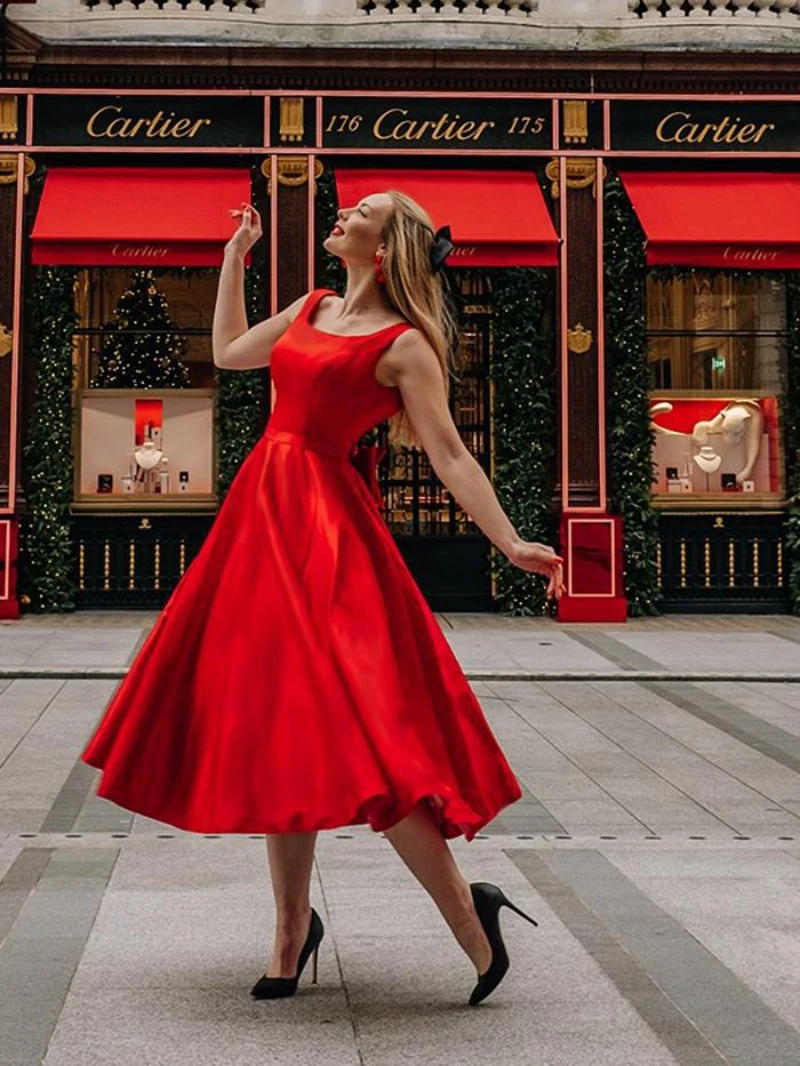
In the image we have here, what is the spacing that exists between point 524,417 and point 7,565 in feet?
18.0

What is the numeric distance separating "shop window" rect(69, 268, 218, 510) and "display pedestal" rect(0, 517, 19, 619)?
0.92 meters

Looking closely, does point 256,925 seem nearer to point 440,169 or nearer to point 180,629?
point 180,629

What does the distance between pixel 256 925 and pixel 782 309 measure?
1342 cm

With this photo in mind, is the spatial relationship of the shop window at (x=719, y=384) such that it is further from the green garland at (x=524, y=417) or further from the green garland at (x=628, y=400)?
the green garland at (x=524, y=417)

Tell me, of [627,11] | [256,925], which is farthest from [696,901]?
[627,11]

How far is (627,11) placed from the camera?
1681cm

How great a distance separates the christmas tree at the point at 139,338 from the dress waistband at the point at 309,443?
1282cm

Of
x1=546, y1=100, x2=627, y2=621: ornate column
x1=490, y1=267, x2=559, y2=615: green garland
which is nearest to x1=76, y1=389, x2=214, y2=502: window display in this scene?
x1=490, y1=267, x2=559, y2=615: green garland

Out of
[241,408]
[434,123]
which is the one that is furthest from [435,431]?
[434,123]

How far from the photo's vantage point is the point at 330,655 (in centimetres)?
391

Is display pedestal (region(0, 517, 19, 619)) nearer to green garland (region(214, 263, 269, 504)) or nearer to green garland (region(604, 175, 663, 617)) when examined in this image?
green garland (region(214, 263, 269, 504))

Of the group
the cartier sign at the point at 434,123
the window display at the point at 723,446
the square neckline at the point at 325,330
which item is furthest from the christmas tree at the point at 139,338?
the square neckline at the point at 325,330

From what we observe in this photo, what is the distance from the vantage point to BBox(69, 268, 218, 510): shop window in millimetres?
16719

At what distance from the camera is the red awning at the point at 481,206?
15945 millimetres
